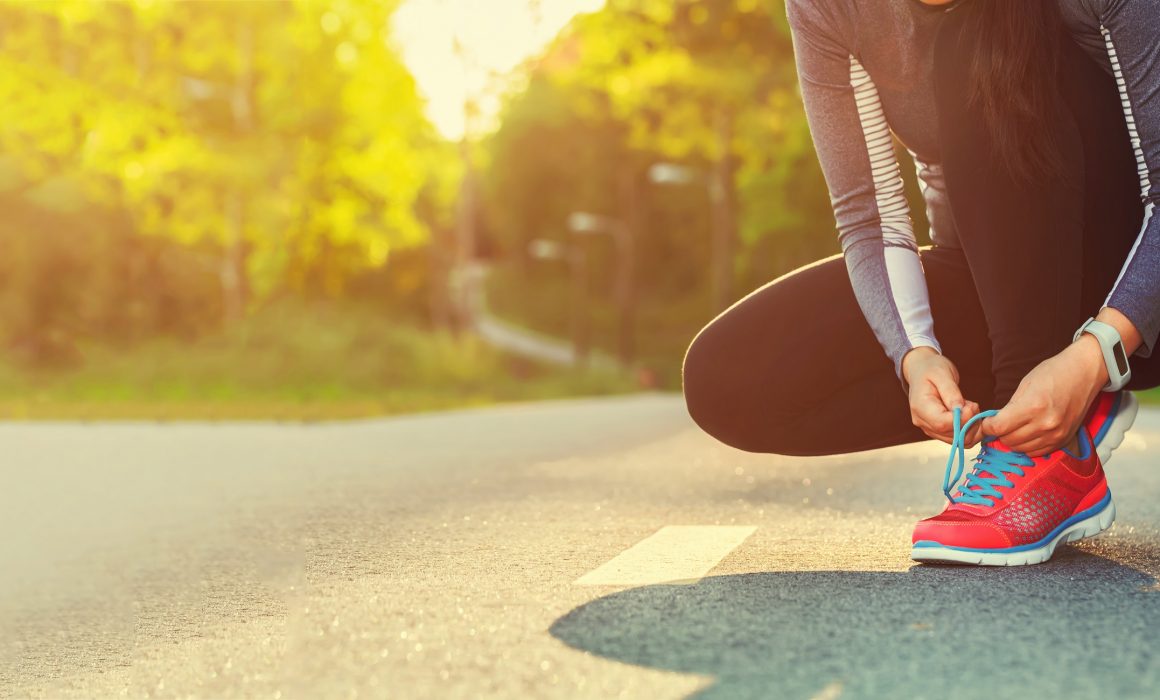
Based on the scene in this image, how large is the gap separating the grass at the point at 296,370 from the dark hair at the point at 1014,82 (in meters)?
12.3

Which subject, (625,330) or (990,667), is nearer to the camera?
(990,667)

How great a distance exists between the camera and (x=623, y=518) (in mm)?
3262

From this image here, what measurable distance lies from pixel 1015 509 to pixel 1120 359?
0.98 feet

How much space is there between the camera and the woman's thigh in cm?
281

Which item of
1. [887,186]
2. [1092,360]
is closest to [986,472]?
[1092,360]

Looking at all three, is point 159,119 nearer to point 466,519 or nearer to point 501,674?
point 466,519

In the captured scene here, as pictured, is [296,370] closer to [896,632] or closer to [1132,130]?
[1132,130]

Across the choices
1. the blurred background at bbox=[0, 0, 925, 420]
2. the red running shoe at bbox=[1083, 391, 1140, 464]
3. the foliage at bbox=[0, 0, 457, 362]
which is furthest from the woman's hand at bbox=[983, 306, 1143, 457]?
the foliage at bbox=[0, 0, 457, 362]

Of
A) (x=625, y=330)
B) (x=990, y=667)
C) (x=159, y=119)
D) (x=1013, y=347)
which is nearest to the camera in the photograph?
(x=990, y=667)

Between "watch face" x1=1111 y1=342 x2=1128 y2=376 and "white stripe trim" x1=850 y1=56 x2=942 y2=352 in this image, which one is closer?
"watch face" x1=1111 y1=342 x2=1128 y2=376

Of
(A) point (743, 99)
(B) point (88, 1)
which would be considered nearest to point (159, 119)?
(B) point (88, 1)

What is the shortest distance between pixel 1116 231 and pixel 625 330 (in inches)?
1508

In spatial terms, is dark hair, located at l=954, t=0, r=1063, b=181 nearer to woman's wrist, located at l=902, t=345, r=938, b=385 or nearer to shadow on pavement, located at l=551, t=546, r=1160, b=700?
woman's wrist, located at l=902, t=345, r=938, b=385

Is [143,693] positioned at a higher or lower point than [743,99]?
lower
